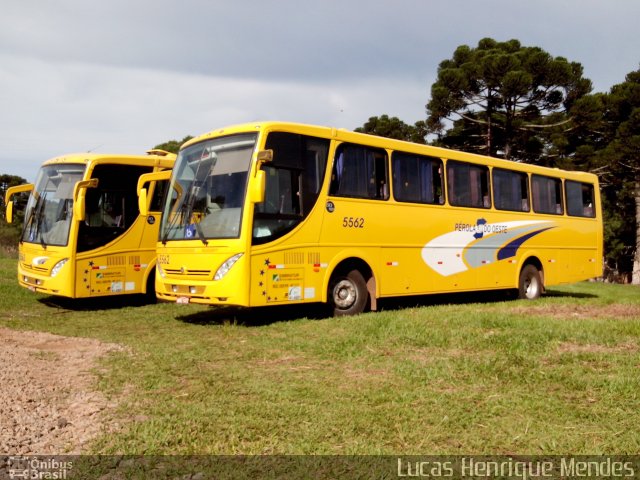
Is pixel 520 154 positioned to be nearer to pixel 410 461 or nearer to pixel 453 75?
pixel 453 75

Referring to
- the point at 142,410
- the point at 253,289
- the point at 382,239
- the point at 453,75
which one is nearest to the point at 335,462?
the point at 142,410

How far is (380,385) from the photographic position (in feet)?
18.9

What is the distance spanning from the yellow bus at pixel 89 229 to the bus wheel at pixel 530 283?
8705mm

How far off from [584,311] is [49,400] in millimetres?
8881

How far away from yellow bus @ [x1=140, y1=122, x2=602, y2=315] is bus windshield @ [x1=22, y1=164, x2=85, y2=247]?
2709 millimetres

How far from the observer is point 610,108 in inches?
1204

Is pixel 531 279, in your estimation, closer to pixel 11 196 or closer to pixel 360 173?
pixel 360 173

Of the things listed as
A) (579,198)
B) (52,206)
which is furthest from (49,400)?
(579,198)

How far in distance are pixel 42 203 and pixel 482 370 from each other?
9.94 m

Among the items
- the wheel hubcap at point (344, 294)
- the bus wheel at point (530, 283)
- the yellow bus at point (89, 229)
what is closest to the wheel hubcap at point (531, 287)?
A: the bus wheel at point (530, 283)

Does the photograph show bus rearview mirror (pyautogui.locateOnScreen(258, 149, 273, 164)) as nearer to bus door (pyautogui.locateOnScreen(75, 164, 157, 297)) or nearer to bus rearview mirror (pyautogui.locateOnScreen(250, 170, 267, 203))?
bus rearview mirror (pyautogui.locateOnScreen(250, 170, 267, 203))

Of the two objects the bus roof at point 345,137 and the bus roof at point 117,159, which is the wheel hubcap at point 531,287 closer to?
the bus roof at point 345,137

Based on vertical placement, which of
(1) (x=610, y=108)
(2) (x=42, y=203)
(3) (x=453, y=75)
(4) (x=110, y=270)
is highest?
(3) (x=453, y=75)

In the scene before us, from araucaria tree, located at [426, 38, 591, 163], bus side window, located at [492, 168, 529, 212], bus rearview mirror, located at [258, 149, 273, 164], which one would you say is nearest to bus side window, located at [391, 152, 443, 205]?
bus side window, located at [492, 168, 529, 212]
